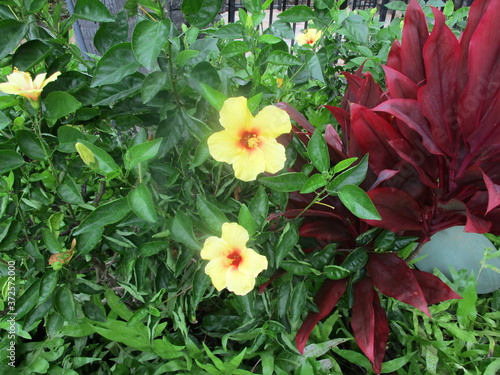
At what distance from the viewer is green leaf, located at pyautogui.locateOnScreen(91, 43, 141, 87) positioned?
758mm

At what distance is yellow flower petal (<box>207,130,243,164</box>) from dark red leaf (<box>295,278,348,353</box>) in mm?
502

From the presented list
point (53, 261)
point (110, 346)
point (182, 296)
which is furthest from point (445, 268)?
point (53, 261)

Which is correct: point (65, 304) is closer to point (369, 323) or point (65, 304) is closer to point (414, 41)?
point (369, 323)

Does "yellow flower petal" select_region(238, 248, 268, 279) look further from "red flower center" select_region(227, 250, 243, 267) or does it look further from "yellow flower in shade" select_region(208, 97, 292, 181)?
"yellow flower in shade" select_region(208, 97, 292, 181)

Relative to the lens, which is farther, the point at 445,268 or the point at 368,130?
the point at 445,268

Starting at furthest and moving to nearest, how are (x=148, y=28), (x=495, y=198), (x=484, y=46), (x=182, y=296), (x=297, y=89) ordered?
1. (x=297, y=89)
2. (x=182, y=296)
3. (x=484, y=46)
4. (x=495, y=198)
5. (x=148, y=28)

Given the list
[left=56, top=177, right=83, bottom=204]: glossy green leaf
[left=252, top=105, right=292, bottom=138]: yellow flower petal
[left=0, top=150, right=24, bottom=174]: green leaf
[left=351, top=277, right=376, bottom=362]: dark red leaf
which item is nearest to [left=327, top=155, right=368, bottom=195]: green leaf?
[left=252, top=105, right=292, bottom=138]: yellow flower petal

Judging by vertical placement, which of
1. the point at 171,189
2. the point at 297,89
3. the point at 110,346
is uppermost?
the point at 297,89

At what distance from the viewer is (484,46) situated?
900 millimetres

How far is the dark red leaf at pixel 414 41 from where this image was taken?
1.07m

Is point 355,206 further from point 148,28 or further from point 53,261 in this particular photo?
point 53,261

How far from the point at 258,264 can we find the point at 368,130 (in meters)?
0.46

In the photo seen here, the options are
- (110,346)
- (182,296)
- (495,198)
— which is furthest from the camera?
(110,346)

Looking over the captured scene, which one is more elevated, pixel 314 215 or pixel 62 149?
pixel 62 149
